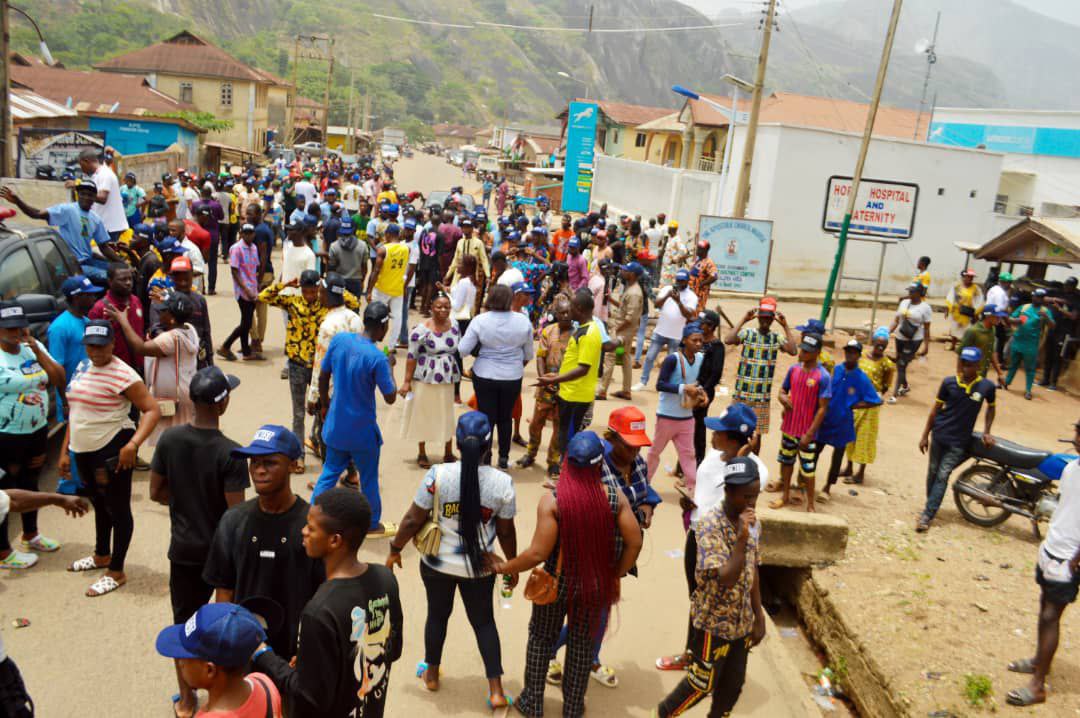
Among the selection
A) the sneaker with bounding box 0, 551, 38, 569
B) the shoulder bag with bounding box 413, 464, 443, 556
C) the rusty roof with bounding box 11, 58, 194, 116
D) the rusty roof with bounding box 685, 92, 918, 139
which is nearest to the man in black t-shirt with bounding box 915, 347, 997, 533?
the shoulder bag with bounding box 413, 464, 443, 556

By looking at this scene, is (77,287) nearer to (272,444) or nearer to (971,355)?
(272,444)

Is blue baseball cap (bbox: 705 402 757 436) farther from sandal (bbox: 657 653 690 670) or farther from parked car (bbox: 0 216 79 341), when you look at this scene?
parked car (bbox: 0 216 79 341)

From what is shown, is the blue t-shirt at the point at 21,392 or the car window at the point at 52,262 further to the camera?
the car window at the point at 52,262

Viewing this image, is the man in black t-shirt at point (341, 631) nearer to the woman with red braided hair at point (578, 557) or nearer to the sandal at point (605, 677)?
the woman with red braided hair at point (578, 557)

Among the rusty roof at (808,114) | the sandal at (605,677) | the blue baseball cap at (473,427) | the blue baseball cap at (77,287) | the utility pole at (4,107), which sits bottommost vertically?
the sandal at (605,677)

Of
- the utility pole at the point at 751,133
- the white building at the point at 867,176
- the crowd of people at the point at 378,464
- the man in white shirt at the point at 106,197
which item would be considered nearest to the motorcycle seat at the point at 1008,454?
the crowd of people at the point at 378,464

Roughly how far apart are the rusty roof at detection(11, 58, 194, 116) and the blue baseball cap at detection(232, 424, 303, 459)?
1537 inches

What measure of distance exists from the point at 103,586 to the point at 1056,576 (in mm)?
5906

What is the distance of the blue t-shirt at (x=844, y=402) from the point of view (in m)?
8.06

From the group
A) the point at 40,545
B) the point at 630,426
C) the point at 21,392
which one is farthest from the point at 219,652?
the point at 40,545

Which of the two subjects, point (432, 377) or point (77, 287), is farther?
point (432, 377)

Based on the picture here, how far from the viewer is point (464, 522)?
434cm

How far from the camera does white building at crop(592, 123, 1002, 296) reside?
21.9m

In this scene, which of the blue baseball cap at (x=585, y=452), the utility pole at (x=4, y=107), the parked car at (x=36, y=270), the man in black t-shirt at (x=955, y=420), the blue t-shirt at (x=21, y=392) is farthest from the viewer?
the utility pole at (x=4, y=107)
